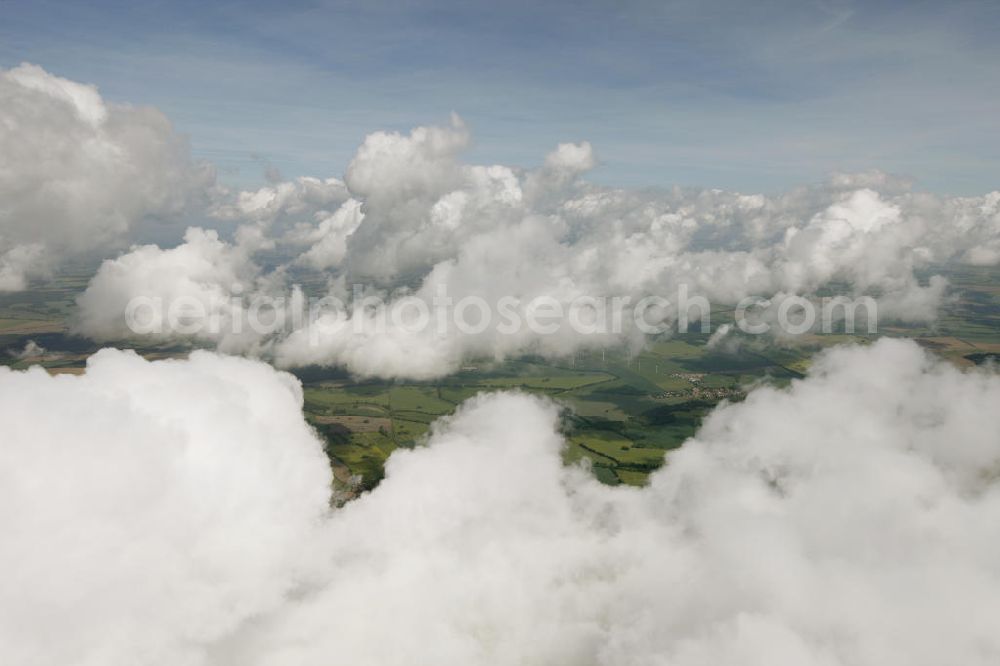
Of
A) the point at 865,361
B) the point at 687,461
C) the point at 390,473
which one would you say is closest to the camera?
the point at 390,473

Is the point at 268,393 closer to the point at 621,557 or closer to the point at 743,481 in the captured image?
the point at 621,557

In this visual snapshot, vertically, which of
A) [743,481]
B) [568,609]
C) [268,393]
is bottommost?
[568,609]

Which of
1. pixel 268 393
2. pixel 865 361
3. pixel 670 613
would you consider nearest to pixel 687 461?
pixel 670 613

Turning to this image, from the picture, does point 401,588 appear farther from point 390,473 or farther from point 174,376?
point 174,376

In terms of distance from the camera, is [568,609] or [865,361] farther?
[865,361]

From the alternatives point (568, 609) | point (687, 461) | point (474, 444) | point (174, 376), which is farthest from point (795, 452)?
point (174, 376)

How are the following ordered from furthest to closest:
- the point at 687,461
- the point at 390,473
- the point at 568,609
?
the point at 687,461 → the point at 390,473 → the point at 568,609

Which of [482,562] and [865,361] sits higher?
[865,361]

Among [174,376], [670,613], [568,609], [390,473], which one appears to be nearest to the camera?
[174,376]

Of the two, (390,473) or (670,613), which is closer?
(670,613)
